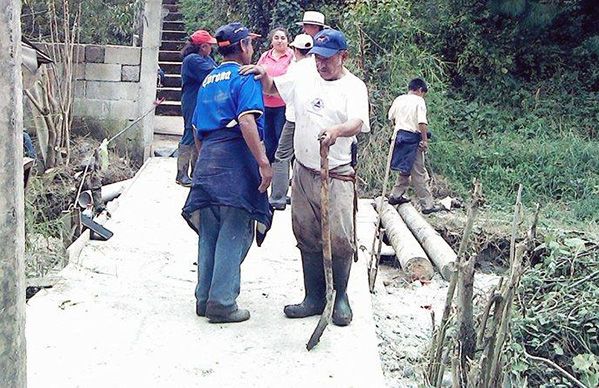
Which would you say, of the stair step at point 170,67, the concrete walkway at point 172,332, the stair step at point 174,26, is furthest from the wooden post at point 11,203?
the stair step at point 174,26

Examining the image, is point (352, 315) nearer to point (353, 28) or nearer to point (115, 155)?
point (115, 155)

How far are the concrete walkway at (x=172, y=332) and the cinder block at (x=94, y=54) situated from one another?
4.37m

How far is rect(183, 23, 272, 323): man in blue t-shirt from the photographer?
5.00 meters

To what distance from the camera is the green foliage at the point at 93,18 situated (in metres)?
11.1

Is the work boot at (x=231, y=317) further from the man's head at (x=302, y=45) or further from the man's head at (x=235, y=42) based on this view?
the man's head at (x=302, y=45)

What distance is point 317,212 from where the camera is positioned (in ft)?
16.6

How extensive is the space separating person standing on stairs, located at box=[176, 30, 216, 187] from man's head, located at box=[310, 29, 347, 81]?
349cm

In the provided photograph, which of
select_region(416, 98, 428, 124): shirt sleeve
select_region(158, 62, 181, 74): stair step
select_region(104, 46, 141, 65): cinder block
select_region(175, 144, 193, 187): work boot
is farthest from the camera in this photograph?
select_region(158, 62, 181, 74): stair step

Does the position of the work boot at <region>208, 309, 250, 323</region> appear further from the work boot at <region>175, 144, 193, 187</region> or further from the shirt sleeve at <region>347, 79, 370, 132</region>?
the work boot at <region>175, 144, 193, 187</region>

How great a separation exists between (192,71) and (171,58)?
252 inches

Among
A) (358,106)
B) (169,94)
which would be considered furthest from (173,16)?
(358,106)

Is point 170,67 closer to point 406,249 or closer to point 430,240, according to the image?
point 430,240

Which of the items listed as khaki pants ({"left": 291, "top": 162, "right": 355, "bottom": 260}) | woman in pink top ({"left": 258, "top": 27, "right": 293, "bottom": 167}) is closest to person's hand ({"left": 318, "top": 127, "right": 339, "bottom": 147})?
khaki pants ({"left": 291, "top": 162, "right": 355, "bottom": 260})

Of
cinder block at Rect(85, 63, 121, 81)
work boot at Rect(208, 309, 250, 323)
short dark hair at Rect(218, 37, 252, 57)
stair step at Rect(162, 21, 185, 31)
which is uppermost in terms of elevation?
short dark hair at Rect(218, 37, 252, 57)
